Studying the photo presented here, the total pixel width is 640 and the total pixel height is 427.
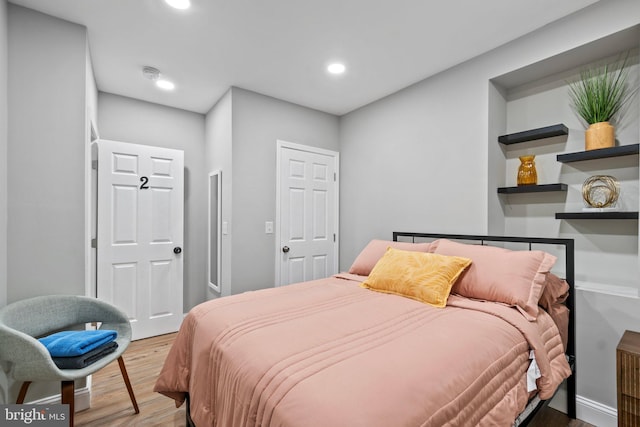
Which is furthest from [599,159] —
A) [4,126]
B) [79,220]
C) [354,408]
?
[4,126]

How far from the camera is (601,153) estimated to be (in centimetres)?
200

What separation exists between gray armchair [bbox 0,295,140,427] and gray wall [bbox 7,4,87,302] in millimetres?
147

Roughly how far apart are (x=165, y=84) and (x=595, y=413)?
4318 mm

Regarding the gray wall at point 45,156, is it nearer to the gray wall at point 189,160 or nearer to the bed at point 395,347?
the bed at point 395,347

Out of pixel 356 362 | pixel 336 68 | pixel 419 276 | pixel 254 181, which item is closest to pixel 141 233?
pixel 254 181

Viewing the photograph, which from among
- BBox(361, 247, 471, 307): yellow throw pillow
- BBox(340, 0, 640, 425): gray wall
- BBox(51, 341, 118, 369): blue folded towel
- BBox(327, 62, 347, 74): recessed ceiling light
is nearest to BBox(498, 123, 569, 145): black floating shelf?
BBox(340, 0, 640, 425): gray wall

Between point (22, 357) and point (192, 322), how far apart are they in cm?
79

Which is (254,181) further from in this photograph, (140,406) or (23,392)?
(23,392)

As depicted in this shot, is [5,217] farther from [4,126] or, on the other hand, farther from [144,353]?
[144,353]

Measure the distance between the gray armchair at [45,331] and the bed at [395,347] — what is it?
17.1 inches

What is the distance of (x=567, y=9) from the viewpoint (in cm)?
199

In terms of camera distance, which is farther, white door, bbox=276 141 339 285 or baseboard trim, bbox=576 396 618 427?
white door, bbox=276 141 339 285

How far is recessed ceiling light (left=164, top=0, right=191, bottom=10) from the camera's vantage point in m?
1.93

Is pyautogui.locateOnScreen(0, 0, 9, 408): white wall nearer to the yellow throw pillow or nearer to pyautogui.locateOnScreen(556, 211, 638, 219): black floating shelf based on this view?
the yellow throw pillow
